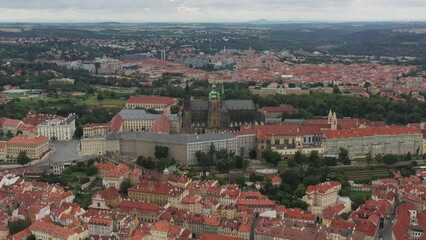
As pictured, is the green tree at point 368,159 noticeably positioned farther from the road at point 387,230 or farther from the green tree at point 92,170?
the green tree at point 92,170

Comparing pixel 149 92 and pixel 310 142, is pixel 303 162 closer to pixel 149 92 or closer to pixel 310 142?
pixel 310 142

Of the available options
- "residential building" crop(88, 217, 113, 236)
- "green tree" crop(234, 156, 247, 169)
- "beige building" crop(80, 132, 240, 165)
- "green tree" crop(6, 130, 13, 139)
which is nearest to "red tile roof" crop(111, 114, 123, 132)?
"beige building" crop(80, 132, 240, 165)

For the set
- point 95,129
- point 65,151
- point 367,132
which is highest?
point 367,132

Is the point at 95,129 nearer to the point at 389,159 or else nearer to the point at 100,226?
the point at 389,159

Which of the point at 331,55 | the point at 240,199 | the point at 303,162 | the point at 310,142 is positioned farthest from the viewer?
the point at 331,55

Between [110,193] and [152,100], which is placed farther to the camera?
[152,100]

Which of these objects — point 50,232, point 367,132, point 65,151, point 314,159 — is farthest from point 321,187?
point 65,151

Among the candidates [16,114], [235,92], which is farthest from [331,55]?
[16,114]
